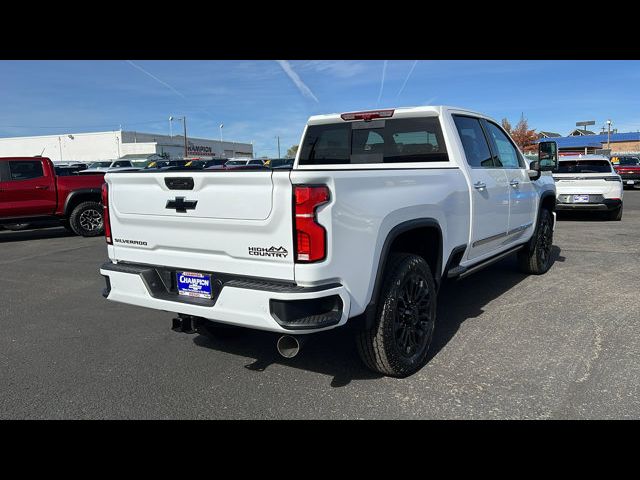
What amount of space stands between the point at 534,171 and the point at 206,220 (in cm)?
435

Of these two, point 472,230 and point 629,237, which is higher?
point 472,230

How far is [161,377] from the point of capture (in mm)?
3564

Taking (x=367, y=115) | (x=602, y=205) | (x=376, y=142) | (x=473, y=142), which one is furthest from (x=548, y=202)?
(x=602, y=205)

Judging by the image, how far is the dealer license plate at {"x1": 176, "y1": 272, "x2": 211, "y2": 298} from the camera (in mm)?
3104

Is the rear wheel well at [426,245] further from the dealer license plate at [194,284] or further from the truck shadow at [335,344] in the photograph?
the dealer license plate at [194,284]

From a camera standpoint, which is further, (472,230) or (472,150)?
(472,150)

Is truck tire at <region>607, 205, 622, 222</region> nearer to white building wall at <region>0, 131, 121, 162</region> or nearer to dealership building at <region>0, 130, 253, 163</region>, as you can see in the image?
dealership building at <region>0, 130, 253, 163</region>

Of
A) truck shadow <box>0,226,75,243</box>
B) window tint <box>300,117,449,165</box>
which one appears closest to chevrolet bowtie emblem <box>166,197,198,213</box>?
window tint <box>300,117,449,165</box>

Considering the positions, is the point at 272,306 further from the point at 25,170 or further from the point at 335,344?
the point at 25,170

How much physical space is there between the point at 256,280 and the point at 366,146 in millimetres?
2442
